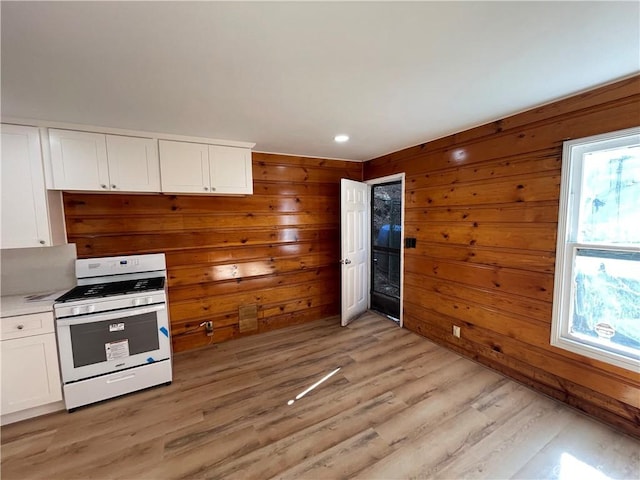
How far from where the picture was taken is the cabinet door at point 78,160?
2297mm

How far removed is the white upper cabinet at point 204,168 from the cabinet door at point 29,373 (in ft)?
5.24

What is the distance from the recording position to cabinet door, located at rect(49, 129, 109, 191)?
230 centimetres

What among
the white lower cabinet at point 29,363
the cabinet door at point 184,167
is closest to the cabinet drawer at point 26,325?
the white lower cabinet at point 29,363

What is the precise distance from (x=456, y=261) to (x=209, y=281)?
285 cm

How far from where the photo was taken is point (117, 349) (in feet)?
7.64

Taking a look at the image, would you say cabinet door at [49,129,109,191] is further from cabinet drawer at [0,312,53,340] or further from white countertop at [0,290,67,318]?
cabinet drawer at [0,312,53,340]

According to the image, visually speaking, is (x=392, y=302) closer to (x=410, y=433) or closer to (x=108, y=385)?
(x=410, y=433)

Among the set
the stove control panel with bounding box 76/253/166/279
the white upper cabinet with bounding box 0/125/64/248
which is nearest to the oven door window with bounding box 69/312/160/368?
the stove control panel with bounding box 76/253/166/279

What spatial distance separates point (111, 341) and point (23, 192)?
4.63 feet

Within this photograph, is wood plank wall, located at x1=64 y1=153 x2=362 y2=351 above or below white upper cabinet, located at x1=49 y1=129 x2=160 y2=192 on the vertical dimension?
below

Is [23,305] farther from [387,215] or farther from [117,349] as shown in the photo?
[387,215]

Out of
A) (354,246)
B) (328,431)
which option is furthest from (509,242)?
(328,431)

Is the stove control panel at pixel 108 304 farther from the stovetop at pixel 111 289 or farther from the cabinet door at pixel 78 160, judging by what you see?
the cabinet door at pixel 78 160

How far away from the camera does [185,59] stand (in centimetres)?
144
